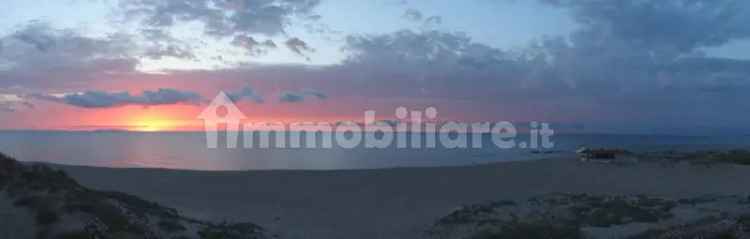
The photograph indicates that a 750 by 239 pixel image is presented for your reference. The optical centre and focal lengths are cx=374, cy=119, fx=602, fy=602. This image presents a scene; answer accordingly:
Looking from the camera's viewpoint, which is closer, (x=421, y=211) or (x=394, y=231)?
(x=394, y=231)

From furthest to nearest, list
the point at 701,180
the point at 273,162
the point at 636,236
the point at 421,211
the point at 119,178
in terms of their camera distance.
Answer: the point at 273,162
the point at 119,178
the point at 701,180
the point at 421,211
the point at 636,236

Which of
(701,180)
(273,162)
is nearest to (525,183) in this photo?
(701,180)

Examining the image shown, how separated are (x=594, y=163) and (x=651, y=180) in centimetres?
657

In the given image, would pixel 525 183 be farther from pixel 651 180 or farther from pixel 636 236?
pixel 636 236

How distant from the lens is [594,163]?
34.1m

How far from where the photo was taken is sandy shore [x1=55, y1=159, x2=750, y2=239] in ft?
61.1

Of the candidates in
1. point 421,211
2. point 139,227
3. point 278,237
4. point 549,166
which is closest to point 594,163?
point 549,166

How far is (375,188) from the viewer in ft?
85.8

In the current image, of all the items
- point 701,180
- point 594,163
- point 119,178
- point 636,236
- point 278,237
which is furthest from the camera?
point 594,163

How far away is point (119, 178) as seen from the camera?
2912 cm

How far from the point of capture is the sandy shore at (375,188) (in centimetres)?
1861

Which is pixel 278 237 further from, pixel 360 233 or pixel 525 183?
pixel 525 183

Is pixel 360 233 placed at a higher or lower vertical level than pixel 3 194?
lower

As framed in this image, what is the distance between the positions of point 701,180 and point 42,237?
86.7ft
